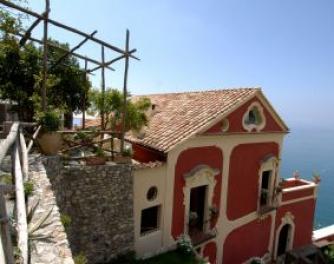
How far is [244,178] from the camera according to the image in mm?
13773

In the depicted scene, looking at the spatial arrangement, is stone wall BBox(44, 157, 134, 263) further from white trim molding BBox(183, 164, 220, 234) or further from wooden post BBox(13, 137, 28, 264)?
wooden post BBox(13, 137, 28, 264)

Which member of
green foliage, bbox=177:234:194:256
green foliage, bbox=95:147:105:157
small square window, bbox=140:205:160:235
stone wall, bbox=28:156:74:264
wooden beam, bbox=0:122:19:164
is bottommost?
green foliage, bbox=177:234:194:256

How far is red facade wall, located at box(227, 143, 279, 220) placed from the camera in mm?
13305

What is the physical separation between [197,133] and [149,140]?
6.21ft

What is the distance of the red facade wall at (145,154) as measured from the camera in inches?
434

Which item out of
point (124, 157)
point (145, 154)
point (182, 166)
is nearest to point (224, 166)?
point (182, 166)

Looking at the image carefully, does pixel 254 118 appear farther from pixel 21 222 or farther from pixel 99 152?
pixel 21 222

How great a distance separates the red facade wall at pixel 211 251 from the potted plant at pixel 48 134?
27.5ft

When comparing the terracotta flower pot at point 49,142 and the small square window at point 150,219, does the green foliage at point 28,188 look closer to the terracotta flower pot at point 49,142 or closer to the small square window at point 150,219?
the terracotta flower pot at point 49,142

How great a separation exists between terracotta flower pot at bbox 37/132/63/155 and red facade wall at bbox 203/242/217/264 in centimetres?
836

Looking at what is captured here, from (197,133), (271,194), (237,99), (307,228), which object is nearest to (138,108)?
(197,133)

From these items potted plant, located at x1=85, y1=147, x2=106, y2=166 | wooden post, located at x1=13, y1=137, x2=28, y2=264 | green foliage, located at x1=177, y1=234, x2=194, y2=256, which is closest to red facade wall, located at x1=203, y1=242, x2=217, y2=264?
green foliage, located at x1=177, y1=234, x2=194, y2=256

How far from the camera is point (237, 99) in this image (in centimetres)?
1278

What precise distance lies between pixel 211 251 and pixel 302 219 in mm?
7347
